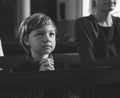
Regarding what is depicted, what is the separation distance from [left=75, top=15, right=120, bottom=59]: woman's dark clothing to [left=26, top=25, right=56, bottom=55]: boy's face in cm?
29

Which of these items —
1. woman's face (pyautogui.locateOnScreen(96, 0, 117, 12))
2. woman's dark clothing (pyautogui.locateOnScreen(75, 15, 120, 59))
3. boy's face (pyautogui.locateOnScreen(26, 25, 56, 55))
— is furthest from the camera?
woman's face (pyautogui.locateOnScreen(96, 0, 117, 12))

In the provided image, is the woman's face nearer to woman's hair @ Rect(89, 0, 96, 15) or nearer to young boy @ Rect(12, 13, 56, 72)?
woman's hair @ Rect(89, 0, 96, 15)

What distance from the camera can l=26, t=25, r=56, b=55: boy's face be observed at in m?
1.46

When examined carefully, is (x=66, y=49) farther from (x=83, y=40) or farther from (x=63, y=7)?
(x=63, y=7)

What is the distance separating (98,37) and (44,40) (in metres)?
0.35

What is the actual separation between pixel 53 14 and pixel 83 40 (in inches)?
413

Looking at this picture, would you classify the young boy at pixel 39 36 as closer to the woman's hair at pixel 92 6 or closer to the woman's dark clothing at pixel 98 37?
the woman's dark clothing at pixel 98 37

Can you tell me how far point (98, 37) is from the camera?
5.59ft

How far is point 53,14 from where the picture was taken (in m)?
12.2

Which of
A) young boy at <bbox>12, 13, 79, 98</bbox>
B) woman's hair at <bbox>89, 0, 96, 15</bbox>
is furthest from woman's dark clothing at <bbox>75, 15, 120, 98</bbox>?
young boy at <bbox>12, 13, 79, 98</bbox>

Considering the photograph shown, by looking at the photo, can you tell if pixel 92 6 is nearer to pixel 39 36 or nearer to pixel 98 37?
pixel 98 37

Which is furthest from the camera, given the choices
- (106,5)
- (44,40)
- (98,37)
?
(106,5)

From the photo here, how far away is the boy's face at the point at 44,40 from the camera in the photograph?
1456 millimetres

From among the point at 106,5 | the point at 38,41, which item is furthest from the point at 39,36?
the point at 106,5
